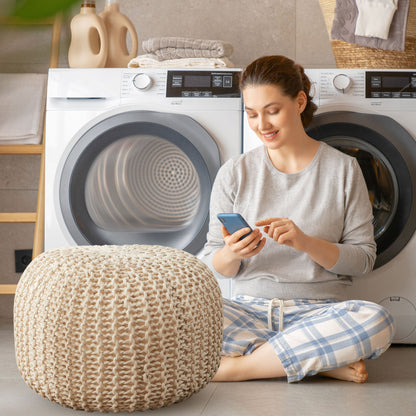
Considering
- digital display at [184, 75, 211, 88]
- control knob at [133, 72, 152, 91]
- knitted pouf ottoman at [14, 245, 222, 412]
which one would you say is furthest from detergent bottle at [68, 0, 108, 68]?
knitted pouf ottoman at [14, 245, 222, 412]

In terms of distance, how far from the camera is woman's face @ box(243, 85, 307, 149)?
1.50m

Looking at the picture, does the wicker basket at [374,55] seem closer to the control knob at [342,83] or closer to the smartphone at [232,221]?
the control knob at [342,83]

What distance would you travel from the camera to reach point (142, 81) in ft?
5.88

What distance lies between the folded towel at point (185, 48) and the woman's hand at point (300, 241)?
738mm

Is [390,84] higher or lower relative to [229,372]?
higher

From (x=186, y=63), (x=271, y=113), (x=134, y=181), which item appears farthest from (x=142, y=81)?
(x=271, y=113)

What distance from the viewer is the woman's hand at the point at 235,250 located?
138 centimetres

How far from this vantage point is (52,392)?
1.03 metres

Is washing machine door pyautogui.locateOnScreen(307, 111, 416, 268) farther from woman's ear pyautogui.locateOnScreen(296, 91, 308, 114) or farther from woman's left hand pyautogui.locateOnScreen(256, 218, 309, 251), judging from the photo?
woman's left hand pyautogui.locateOnScreen(256, 218, 309, 251)

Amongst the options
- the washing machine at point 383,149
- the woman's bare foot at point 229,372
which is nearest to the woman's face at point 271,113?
the washing machine at point 383,149

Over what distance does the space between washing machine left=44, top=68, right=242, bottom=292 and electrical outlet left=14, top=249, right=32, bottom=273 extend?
665 mm

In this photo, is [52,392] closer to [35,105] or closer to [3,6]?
[3,6]

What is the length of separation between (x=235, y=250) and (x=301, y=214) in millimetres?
227

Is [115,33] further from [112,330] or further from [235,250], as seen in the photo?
[112,330]
